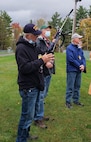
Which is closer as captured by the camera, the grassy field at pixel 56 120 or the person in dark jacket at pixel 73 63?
the grassy field at pixel 56 120

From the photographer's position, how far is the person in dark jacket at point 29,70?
5.02 m

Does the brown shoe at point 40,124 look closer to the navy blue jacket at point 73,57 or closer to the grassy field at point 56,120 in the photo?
the grassy field at point 56,120

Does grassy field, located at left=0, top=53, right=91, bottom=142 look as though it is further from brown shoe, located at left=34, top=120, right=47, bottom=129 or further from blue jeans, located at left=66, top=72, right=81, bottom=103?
blue jeans, located at left=66, top=72, right=81, bottom=103

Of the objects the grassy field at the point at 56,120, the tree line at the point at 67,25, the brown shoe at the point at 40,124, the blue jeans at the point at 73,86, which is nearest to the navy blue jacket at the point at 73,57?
the blue jeans at the point at 73,86

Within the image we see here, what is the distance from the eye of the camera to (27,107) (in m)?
5.29

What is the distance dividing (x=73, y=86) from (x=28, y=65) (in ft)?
12.4

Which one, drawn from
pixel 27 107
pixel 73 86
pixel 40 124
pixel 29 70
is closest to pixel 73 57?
pixel 73 86

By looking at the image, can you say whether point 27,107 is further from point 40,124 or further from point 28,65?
point 40,124

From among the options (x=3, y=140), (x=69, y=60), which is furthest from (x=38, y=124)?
(x=69, y=60)

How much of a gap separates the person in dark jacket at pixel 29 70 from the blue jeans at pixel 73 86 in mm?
3093

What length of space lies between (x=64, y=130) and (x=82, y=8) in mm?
80055

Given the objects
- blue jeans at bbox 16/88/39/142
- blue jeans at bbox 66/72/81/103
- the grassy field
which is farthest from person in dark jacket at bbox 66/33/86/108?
Answer: blue jeans at bbox 16/88/39/142

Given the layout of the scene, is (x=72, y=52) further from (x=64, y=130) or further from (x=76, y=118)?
(x=64, y=130)

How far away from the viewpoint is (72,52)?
8.34 metres
